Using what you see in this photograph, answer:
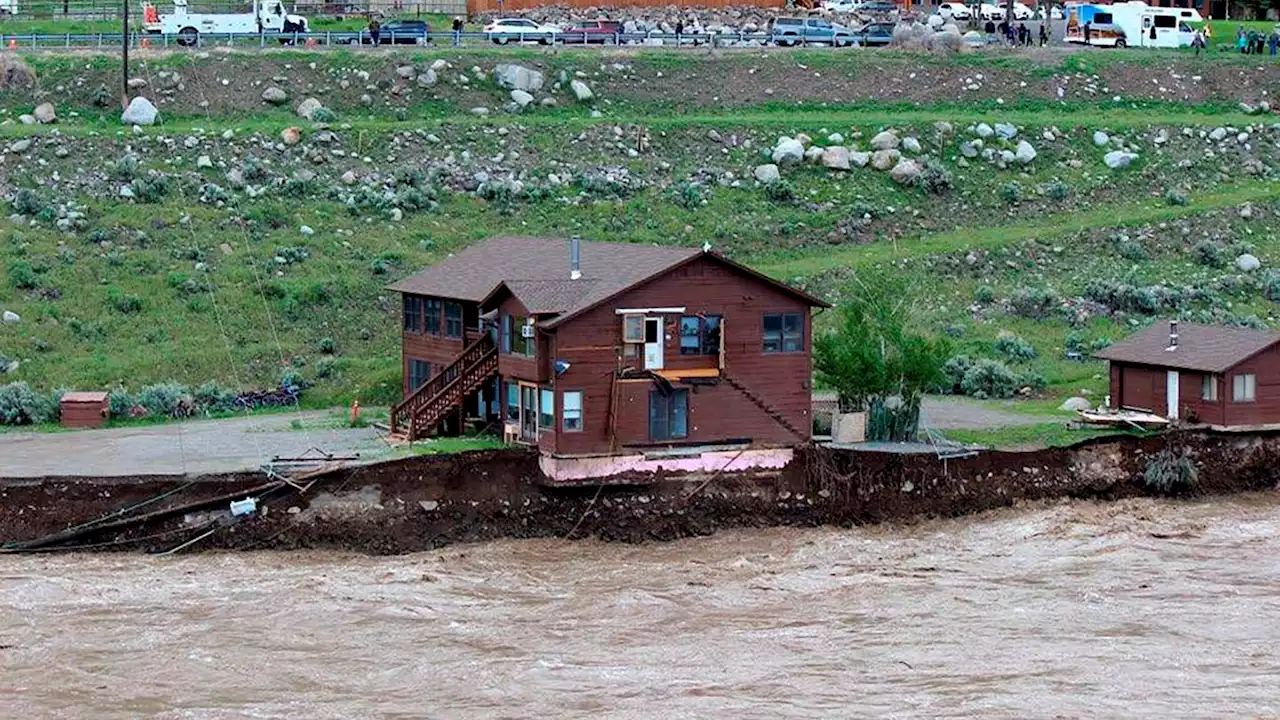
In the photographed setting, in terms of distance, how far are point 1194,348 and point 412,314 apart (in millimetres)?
16700

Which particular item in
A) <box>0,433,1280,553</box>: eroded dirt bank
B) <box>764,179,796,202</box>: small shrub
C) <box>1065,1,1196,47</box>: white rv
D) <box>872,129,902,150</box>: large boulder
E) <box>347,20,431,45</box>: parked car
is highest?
<box>1065,1,1196,47</box>: white rv

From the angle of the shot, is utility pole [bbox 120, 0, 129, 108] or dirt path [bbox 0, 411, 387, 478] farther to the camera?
utility pole [bbox 120, 0, 129, 108]

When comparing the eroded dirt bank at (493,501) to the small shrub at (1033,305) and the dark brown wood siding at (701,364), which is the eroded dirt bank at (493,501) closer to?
the dark brown wood siding at (701,364)

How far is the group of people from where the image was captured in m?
94.8

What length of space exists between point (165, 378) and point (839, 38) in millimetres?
41460

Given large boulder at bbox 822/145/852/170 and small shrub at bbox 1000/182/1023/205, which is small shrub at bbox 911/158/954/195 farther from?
large boulder at bbox 822/145/852/170

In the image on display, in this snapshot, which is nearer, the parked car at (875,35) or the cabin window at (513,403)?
the cabin window at (513,403)

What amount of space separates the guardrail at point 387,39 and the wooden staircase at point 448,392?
37.4 meters

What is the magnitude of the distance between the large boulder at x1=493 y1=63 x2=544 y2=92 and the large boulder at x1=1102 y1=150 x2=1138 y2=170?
1847 centimetres

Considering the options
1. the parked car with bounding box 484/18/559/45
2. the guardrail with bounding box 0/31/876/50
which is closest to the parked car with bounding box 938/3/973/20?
the guardrail with bounding box 0/31/876/50

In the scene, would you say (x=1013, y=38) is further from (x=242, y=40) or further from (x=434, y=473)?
(x=434, y=473)

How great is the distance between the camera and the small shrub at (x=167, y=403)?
54.8 metres

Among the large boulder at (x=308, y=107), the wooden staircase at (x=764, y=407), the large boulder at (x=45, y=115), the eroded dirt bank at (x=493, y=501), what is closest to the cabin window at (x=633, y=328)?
the wooden staircase at (x=764, y=407)

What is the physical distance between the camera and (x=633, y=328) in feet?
156
